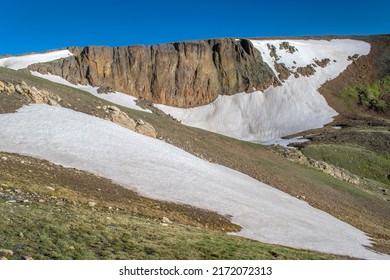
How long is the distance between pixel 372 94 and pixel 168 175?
335 ft

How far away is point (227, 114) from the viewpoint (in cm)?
10606

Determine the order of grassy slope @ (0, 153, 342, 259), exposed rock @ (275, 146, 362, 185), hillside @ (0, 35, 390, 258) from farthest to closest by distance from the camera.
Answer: exposed rock @ (275, 146, 362, 185), hillside @ (0, 35, 390, 258), grassy slope @ (0, 153, 342, 259)

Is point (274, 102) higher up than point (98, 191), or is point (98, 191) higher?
point (274, 102)

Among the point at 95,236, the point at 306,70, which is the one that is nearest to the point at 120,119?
the point at 95,236

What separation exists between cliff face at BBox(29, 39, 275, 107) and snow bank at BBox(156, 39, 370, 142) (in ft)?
12.6

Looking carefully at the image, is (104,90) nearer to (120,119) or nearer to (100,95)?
(100,95)

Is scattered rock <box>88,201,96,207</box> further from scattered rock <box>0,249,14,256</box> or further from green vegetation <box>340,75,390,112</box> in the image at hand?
green vegetation <box>340,75,390,112</box>

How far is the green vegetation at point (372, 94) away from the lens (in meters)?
111

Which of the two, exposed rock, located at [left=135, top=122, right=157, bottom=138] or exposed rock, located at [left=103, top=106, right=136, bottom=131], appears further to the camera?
exposed rock, located at [left=135, top=122, right=157, bottom=138]

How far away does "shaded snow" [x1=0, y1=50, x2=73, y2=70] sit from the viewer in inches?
3986

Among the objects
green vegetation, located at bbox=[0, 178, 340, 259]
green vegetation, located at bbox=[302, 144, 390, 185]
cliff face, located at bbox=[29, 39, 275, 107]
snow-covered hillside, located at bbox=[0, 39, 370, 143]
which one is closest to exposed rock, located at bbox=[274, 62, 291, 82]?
snow-covered hillside, located at bbox=[0, 39, 370, 143]


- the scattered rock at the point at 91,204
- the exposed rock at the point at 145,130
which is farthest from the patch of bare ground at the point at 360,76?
the scattered rock at the point at 91,204

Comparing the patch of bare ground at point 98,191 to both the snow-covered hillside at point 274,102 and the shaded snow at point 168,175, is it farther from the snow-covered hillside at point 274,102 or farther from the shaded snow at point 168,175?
the snow-covered hillside at point 274,102

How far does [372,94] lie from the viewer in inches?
4545
